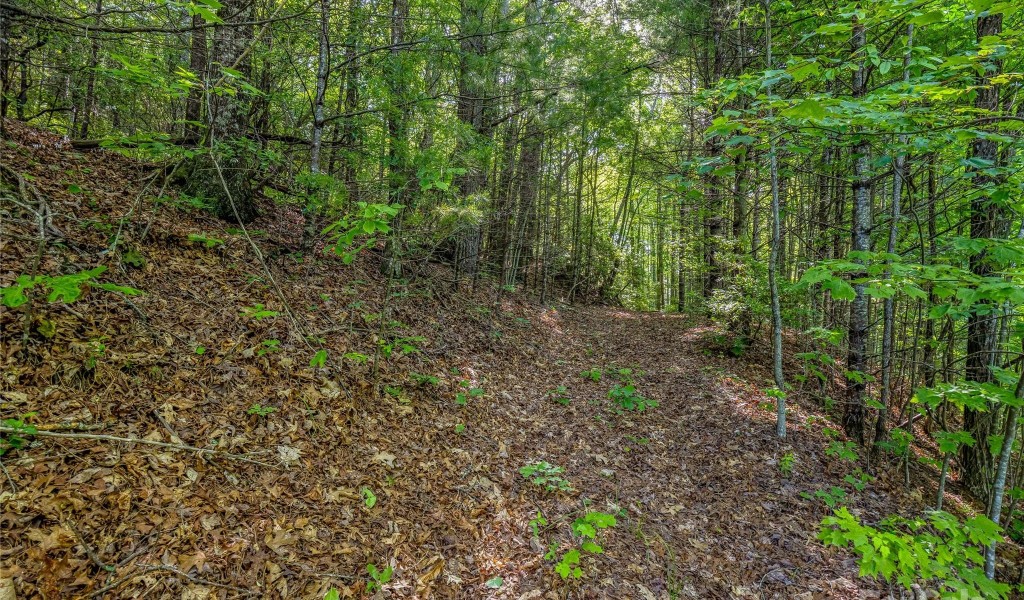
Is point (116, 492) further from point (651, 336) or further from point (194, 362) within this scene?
point (651, 336)

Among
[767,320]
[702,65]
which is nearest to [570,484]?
[767,320]

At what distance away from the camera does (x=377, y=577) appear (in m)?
2.95

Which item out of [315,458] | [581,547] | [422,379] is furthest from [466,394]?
[581,547]

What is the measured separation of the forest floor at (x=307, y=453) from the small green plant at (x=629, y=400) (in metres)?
0.20

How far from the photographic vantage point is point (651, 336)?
11.1 meters

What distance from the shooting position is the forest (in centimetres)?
275

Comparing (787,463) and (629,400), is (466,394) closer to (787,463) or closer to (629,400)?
(629,400)

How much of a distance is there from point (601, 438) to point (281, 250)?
566 cm

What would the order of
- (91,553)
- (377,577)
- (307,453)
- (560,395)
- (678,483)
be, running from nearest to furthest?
(91,553) < (377,577) < (307,453) < (678,483) < (560,395)

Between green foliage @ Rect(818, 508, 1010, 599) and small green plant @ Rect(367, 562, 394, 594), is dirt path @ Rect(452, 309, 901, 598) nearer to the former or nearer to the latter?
green foliage @ Rect(818, 508, 1010, 599)

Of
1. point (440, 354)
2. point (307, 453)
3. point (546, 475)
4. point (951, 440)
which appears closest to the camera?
point (307, 453)

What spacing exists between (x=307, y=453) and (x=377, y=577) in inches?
50.6

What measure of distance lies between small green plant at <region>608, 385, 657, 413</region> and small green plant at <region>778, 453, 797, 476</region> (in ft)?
6.52

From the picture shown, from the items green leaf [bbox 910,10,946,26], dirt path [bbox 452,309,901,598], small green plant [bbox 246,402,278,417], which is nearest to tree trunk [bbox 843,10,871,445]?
dirt path [bbox 452,309,901,598]
